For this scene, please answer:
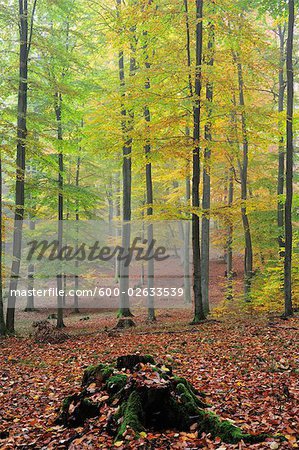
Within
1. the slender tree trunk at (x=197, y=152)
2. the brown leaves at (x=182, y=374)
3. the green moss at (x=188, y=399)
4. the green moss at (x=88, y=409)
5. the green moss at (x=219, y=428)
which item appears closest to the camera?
the green moss at (x=219, y=428)

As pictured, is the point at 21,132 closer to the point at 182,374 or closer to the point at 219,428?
the point at 182,374

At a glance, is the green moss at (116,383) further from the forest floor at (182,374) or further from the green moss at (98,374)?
the forest floor at (182,374)

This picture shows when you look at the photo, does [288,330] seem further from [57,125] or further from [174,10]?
[57,125]

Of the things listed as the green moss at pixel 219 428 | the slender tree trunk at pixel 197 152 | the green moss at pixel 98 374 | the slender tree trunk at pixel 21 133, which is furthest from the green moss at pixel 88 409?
the slender tree trunk at pixel 21 133

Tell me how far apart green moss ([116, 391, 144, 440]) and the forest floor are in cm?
14

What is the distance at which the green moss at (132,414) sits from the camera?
4.24 metres

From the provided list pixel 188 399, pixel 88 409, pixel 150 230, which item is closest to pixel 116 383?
pixel 88 409

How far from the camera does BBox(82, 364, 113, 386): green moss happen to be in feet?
17.4

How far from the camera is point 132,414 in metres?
4.37

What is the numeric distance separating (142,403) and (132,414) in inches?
8.5

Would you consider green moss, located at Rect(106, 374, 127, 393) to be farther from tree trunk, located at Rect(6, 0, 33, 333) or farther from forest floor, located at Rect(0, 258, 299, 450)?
tree trunk, located at Rect(6, 0, 33, 333)

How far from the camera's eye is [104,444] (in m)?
4.12

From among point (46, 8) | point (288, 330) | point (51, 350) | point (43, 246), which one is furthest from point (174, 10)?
point (43, 246)

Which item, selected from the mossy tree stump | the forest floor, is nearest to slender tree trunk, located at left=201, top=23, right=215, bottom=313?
the forest floor
